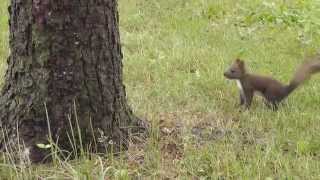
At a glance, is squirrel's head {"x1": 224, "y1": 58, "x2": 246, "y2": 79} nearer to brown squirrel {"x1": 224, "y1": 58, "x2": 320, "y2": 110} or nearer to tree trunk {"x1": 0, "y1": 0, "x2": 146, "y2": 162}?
brown squirrel {"x1": 224, "y1": 58, "x2": 320, "y2": 110}

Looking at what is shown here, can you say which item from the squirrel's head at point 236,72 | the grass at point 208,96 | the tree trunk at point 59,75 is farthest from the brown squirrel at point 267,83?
the tree trunk at point 59,75

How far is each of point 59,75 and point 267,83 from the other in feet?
7.40

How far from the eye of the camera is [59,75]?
12.3 feet

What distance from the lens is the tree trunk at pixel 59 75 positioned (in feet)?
12.1

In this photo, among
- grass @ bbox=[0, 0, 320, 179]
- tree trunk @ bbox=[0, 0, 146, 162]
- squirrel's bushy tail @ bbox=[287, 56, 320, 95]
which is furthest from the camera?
squirrel's bushy tail @ bbox=[287, 56, 320, 95]

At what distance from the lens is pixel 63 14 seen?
3.67 metres

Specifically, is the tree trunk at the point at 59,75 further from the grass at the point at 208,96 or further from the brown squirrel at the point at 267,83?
the brown squirrel at the point at 267,83

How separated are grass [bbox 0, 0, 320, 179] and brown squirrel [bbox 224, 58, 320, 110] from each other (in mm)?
102

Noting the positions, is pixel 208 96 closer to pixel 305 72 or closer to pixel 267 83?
pixel 267 83

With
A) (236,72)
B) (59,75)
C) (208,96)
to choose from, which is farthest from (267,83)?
(59,75)

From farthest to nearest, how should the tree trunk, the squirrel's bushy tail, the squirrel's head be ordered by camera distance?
the squirrel's head → the squirrel's bushy tail → the tree trunk


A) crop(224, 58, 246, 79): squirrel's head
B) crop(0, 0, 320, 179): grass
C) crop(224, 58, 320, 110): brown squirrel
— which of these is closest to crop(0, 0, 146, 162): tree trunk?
crop(0, 0, 320, 179): grass

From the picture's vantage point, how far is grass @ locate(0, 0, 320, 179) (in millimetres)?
3811

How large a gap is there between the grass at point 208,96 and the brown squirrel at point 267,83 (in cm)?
10
